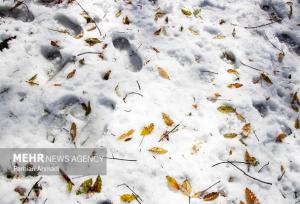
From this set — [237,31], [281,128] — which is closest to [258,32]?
[237,31]

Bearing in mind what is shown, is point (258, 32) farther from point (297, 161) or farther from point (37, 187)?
point (37, 187)

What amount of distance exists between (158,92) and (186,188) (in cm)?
92

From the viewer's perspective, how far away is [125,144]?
254cm

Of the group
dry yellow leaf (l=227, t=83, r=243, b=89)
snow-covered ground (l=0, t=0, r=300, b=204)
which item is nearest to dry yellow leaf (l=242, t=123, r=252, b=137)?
snow-covered ground (l=0, t=0, r=300, b=204)

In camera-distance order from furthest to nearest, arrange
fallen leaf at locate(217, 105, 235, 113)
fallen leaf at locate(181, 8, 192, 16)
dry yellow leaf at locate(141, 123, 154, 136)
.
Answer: fallen leaf at locate(181, 8, 192, 16) < fallen leaf at locate(217, 105, 235, 113) < dry yellow leaf at locate(141, 123, 154, 136)

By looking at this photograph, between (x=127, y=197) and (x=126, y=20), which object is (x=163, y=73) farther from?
(x=127, y=197)

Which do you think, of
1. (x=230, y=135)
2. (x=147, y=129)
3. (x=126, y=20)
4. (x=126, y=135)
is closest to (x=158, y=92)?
Answer: (x=147, y=129)

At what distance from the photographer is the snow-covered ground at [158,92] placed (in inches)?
96.6

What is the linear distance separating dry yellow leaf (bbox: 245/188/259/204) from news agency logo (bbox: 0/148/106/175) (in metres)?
1.09

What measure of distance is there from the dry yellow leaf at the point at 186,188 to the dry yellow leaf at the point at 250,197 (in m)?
0.44

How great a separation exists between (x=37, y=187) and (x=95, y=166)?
0.43 m

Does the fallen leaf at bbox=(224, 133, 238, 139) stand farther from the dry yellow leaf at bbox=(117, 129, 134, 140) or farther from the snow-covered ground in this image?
the dry yellow leaf at bbox=(117, 129, 134, 140)

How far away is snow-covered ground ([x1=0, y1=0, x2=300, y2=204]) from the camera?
2.45 metres

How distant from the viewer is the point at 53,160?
240cm
